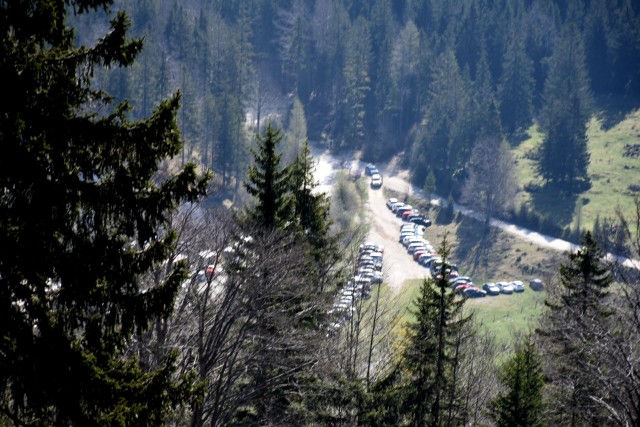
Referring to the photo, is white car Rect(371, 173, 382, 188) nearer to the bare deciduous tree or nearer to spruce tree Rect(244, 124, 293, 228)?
the bare deciduous tree

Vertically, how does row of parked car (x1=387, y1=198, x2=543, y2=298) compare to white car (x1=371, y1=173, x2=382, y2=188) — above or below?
below

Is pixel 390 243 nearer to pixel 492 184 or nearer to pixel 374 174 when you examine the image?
pixel 492 184

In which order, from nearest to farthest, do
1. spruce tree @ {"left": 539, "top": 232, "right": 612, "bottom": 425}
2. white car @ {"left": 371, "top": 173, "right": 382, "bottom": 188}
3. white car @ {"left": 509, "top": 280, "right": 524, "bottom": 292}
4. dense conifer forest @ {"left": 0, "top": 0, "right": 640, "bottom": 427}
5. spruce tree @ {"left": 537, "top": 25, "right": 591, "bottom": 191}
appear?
dense conifer forest @ {"left": 0, "top": 0, "right": 640, "bottom": 427} < spruce tree @ {"left": 539, "top": 232, "right": 612, "bottom": 425} < white car @ {"left": 509, "top": 280, "right": 524, "bottom": 292} < spruce tree @ {"left": 537, "top": 25, "right": 591, "bottom": 191} < white car @ {"left": 371, "top": 173, "right": 382, "bottom": 188}

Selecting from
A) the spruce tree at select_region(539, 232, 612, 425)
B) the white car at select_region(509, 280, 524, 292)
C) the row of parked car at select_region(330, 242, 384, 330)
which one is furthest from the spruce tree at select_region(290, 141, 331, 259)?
the white car at select_region(509, 280, 524, 292)

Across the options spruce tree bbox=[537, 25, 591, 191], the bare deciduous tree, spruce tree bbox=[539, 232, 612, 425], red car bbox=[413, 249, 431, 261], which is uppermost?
spruce tree bbox=[537, 25, 591, 191]

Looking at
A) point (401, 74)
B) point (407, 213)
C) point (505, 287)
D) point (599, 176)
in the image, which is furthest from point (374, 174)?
point (505, 287)

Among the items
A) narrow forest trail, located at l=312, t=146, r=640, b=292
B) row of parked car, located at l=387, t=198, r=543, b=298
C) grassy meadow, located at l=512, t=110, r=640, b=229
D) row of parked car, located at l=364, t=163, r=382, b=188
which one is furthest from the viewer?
row of parked car, located at l=364, t=163, r=382, b=188

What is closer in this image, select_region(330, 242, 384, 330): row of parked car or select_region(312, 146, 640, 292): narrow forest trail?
select_region(330, 242, 384, 330): row of parked car

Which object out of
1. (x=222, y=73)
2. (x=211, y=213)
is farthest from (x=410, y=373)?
(x=222, y=73)

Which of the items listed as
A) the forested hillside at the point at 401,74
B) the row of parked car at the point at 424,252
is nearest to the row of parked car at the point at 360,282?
the row of parked car at the point at 424,252
